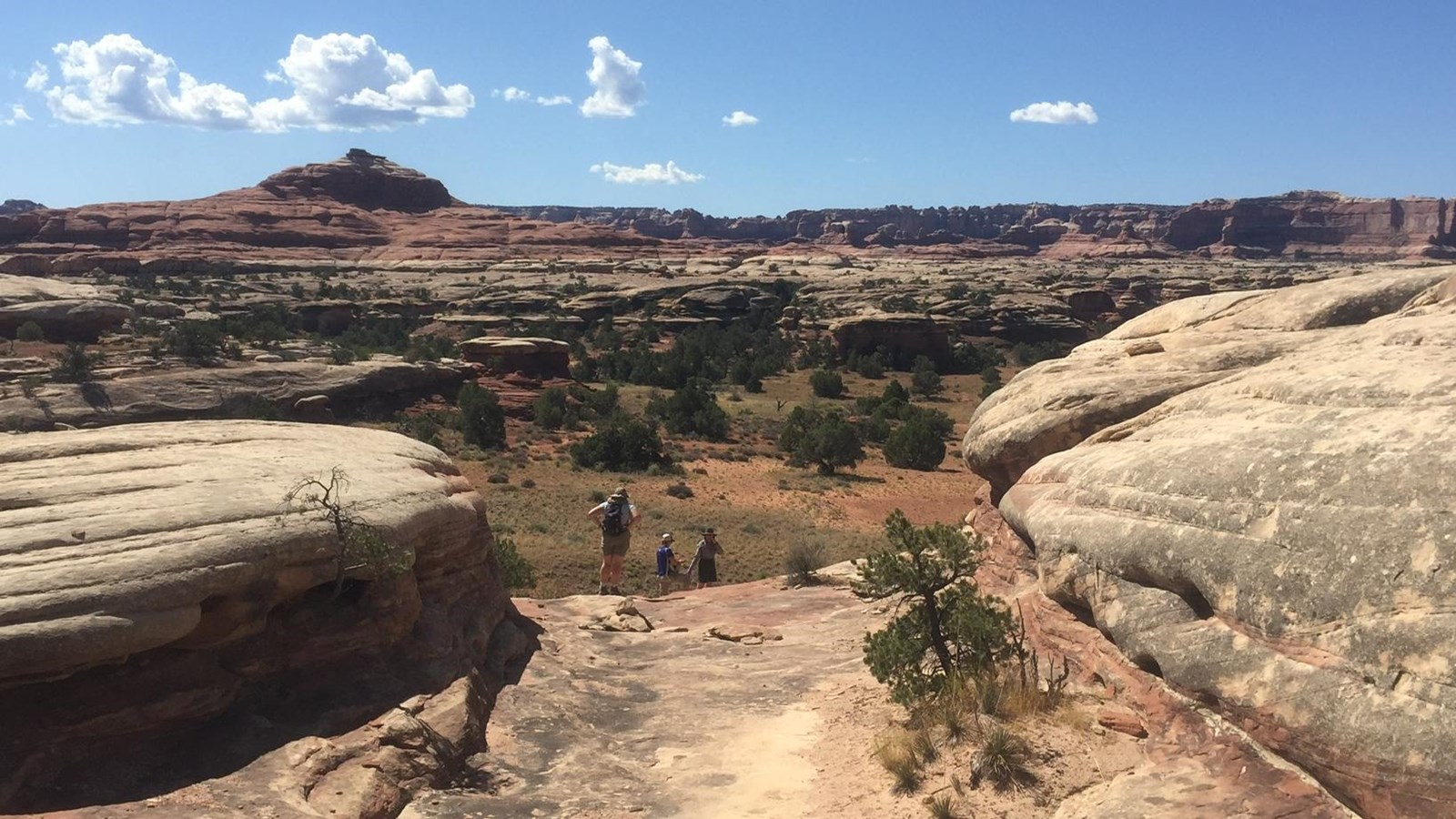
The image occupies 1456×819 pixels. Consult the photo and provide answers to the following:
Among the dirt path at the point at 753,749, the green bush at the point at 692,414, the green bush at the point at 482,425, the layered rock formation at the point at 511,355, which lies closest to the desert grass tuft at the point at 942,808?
the dirt path at the point at 753,749

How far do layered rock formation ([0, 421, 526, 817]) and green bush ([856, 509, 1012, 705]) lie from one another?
160 inches

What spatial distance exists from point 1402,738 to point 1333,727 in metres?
0.44

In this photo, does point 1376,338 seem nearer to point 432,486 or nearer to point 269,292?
point 432,486

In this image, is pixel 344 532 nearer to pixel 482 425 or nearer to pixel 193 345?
pixel 482 425

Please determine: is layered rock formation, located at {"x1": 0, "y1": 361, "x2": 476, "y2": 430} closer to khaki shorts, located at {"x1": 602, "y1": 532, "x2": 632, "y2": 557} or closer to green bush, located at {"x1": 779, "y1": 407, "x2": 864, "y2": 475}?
green bush, located at {"x1": 779, "y1": 407, "x2": 864, "y2": 475}

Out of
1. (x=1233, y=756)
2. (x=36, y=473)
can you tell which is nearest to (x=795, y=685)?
(x=1233, y=756)

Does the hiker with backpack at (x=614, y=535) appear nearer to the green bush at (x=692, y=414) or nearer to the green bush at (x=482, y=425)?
the green bush at (x=482, y=425)

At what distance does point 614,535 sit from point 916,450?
20.0 metres

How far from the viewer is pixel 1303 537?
23.0 feet

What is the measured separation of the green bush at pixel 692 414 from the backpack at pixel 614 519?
2233cm

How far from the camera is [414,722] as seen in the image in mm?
8602

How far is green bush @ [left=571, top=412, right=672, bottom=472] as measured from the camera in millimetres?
32594

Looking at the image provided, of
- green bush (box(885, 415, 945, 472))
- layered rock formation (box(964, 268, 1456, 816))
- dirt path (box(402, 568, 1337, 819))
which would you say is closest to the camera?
layered rock formation (box(964, 268, 1456, 816))

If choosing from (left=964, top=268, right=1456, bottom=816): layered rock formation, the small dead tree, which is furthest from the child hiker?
the small dead tree
